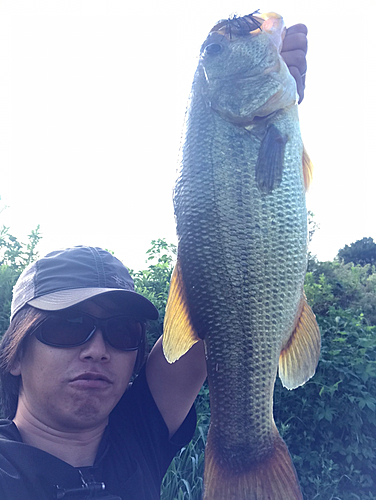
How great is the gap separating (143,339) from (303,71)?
1.46 m

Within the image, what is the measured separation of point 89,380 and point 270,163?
3.63ft

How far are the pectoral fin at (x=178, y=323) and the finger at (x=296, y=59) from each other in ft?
3.56

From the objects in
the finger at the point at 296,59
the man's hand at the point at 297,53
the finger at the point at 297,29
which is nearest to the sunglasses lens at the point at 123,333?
the man's hand at the point at 297,53

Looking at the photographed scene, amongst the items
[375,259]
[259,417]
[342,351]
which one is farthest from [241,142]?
[375,259]

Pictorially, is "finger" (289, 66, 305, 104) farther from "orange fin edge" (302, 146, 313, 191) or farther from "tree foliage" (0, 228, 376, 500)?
"tree foliage" (0, 228, 376, 500)

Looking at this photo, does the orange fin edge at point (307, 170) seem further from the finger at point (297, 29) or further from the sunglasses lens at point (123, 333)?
the sunglasses lens at point (123, 333)

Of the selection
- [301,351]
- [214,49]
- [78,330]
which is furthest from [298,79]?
[78,330]

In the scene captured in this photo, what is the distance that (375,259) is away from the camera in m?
24.6

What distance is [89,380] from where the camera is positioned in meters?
1.56

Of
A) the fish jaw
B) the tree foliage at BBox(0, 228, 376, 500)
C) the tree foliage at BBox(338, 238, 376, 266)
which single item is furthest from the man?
the tree foliage at BBox(338, 238, 376, 266)

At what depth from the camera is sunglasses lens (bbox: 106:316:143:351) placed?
165 centimetres

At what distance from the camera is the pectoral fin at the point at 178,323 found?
1.38m

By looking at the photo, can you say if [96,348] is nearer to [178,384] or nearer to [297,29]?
[178,384]

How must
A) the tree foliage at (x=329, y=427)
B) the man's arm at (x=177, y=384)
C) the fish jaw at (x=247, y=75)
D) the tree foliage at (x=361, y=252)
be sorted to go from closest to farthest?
the fish jaw at (x=247, y=75)
the man's arm at (x=177, y=384)
the tree foliage at (x=329, y=427)
the tree foliage at (x=361, y=252)
